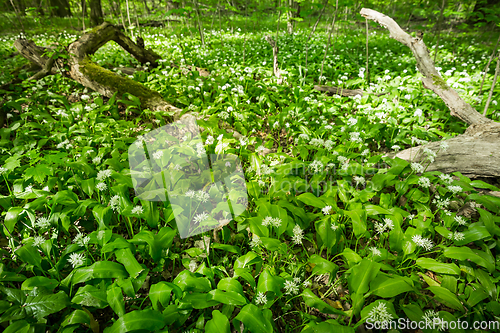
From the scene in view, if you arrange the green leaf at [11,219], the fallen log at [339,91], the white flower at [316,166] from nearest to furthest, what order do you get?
the green leaf at [11,219]
the white flower at [316,166]
the fallen log at [339,91]

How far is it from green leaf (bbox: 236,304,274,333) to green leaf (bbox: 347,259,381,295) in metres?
0.63

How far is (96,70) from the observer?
4.48m

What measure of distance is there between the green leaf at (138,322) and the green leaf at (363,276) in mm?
1251

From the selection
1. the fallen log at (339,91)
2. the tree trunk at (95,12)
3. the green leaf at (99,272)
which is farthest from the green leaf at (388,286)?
the tree trunk at (95,12)

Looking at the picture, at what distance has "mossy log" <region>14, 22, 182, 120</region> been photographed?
164 inches

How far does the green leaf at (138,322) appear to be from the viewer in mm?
1247

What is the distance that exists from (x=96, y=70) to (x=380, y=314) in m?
5.77

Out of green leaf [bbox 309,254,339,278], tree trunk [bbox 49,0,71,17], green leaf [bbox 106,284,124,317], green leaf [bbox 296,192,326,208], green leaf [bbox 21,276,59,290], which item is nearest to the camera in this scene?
green leaf [bbox 106,284,124,317]

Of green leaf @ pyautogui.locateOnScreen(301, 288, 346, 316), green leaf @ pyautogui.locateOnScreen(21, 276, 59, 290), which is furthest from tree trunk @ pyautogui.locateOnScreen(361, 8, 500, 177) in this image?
green leaf @ pyautogui.locateOnScreen(21, 276, 59, 290)

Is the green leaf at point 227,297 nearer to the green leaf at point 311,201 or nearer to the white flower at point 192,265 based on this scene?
the white flower at point 192,265

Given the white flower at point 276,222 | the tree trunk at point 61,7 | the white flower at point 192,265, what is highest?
the tree trunk at point 61,7

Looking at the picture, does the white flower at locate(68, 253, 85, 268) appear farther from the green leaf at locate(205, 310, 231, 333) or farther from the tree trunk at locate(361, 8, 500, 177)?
the tree trunk at locate(361, 8, 500, 177)

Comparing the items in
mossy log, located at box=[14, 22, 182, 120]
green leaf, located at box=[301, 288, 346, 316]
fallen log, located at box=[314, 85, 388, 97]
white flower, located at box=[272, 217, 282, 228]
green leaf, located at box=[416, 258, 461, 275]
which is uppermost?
mossy log, located at box=[14, 22, 182, 120]

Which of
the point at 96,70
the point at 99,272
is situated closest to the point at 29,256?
the point at 99,272
